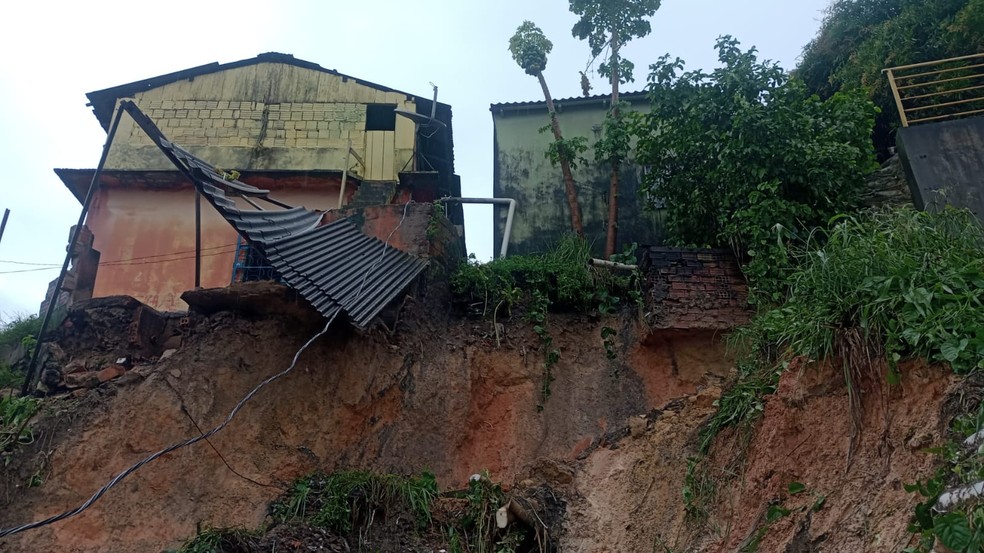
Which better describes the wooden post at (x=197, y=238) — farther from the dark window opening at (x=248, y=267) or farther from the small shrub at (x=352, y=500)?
the small shrub at (x=352, y=500)

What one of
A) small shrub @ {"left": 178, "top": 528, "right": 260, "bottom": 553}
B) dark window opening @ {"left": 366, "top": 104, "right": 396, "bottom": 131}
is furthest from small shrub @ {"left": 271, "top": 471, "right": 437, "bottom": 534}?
dark window opening @ {"left": 366, "top": 104, "right": 396, "bottom": 131}

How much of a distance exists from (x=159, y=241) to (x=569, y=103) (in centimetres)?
725

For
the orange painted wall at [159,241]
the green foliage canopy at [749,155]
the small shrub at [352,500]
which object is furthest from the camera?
the orange painted wall at [159,241]

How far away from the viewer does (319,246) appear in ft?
28.0

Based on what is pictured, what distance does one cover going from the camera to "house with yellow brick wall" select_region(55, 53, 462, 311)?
11.6 m

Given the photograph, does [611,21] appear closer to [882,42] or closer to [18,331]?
[882,42]

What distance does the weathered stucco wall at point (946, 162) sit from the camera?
8945 millimetres

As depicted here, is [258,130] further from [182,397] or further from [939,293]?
[939,293]

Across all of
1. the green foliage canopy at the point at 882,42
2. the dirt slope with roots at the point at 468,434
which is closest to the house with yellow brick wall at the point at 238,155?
the dirt slope with roots at the point at 468,434

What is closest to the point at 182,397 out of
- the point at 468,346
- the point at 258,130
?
the point at 468,346

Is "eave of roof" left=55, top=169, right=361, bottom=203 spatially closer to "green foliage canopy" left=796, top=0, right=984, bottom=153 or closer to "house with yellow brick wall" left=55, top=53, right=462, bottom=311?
"house with yellow brick wall" left=55, top=53, right=462, bottom=311

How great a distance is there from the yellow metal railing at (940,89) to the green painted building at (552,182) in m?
3.83

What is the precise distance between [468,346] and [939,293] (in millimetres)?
5382

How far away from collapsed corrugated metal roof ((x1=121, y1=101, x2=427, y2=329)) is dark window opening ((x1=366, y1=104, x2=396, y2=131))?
177 inches
